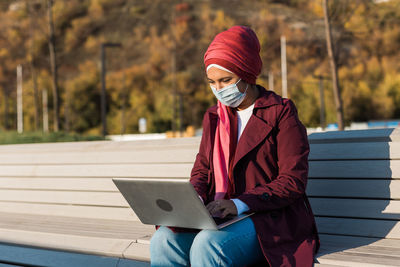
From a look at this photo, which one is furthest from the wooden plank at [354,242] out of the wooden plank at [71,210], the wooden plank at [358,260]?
the wooden plank at [71,210]

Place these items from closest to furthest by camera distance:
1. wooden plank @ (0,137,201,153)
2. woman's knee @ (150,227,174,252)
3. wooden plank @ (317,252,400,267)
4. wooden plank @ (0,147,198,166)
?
1. wooden plank @ (317,252,400,267)
2. woman's knee @ (150,227,174,252)
3. wooden plank @ (0,147,198,166)
4. wooden plank @ (0,137,201,153)

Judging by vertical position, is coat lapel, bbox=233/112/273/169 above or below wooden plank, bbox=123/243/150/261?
above

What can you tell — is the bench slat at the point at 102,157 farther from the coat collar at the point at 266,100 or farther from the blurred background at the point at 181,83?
the blurred background at the point at 181,83

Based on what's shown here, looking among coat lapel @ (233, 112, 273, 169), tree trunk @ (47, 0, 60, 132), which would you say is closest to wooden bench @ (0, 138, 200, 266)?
coat lapel @ (233, 112, 273, 169)

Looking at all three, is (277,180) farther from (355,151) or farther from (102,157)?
(102,157)

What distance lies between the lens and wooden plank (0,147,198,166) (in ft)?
14.0

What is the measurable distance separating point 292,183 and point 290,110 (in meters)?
0.41

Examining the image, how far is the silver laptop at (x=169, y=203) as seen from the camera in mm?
2572

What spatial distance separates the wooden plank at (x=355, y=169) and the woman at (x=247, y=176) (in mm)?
606

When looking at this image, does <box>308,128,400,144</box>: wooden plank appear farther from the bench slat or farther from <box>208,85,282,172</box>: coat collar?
the bench slat

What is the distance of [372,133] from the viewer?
11.7 ft

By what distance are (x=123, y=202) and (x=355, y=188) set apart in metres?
1.90

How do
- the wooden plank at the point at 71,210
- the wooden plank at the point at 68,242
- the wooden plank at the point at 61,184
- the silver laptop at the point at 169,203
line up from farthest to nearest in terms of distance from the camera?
the wooden plank at the point at 61,184 → the wooden plank at the point at 71,210 → the wooden plank at the point at 68,242 → the silver laptop at the point at 169,203

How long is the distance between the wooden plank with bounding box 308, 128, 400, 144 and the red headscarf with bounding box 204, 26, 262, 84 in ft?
2.79
